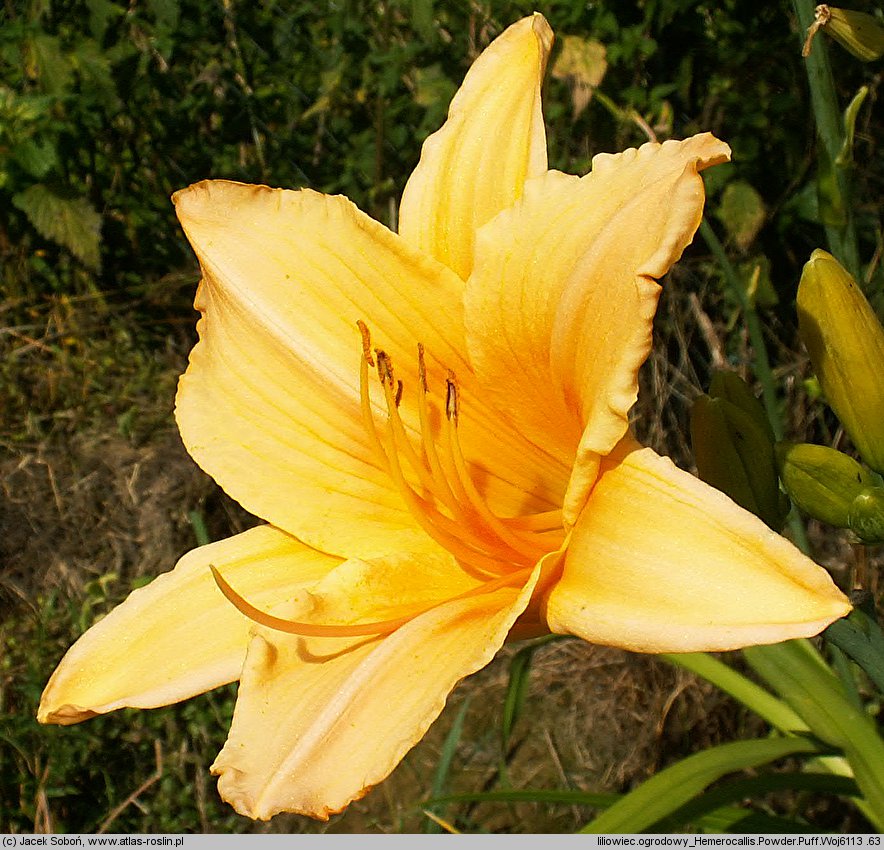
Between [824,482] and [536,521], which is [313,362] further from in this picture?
[824,482]

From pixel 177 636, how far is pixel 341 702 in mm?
203

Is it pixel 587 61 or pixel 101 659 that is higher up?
pixel 587 61

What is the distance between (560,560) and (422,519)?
0.39 ft

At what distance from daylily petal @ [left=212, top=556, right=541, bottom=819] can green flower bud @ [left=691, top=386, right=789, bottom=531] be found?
16 cm

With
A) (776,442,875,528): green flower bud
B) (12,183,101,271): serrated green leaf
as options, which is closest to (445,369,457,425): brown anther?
(776,442,875,528): green flower bud

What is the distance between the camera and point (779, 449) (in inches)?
29.1

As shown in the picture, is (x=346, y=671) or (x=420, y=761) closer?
(x=346, y=671)

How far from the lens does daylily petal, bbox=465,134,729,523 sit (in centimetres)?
56

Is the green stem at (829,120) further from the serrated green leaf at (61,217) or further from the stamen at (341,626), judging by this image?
the serrated green leaf at (61,217)

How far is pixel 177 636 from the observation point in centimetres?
77

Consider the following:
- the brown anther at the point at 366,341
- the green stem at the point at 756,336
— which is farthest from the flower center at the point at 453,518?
the green stem at the point at 756,336

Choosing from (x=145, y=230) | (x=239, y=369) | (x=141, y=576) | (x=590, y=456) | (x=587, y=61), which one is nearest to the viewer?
(x=590, y=456)
